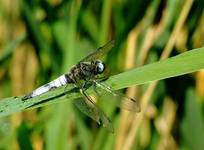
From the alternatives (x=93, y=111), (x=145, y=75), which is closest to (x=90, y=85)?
(x=93, y=111)

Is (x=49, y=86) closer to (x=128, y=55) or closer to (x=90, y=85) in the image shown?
(x=90, y=85)

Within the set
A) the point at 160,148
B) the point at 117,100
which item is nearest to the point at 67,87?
the point at 117,100

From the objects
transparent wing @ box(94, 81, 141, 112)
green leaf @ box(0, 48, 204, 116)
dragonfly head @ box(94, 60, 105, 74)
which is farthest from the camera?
dragonfly head @ box(94, 60, 105, 74)

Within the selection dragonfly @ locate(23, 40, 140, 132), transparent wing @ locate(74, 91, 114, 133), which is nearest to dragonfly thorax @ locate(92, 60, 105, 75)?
dragonfly @ locate(23, 40, 140, 132)

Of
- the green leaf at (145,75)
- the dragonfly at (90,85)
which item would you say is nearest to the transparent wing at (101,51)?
the dragonfly at (90,85)

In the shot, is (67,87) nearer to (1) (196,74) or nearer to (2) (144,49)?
(2) (144,49)

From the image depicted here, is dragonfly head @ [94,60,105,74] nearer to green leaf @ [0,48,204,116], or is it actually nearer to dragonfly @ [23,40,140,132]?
dragonfly @ [23,40,140,132]

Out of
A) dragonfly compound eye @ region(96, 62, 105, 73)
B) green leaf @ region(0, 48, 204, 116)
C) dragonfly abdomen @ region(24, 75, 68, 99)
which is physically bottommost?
green leaf @ region(0, 48, 204, 116)
